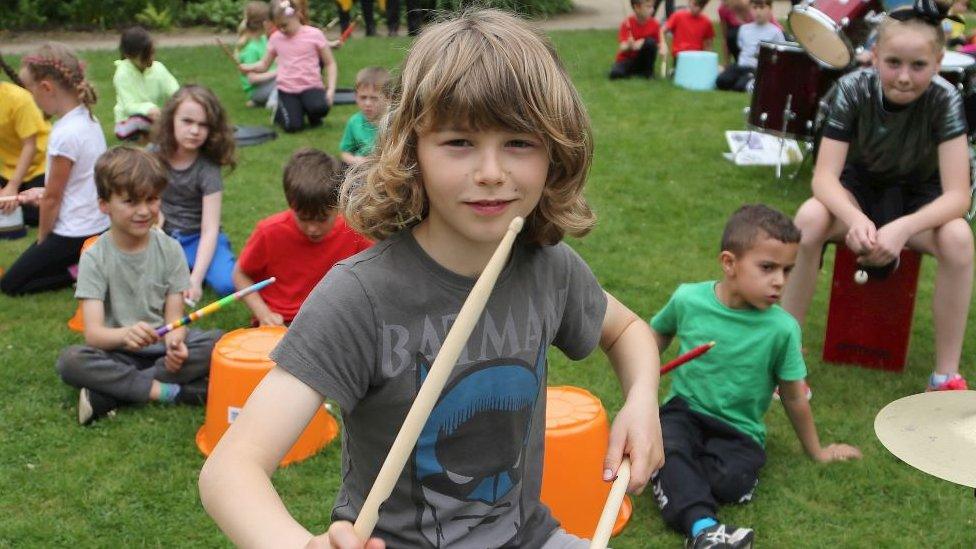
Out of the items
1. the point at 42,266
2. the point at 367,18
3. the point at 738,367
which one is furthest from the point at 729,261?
the point at 367,18

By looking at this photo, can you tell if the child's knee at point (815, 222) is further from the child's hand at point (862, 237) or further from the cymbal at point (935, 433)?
the cymbal at point (935, 433)

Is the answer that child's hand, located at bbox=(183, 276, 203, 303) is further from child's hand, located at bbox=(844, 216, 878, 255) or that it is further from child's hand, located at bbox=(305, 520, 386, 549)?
child's hand, located at bbox=(305, 520, 386, 549)

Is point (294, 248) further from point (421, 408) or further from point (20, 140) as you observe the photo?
point (421, 408)

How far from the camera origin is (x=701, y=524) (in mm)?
3291

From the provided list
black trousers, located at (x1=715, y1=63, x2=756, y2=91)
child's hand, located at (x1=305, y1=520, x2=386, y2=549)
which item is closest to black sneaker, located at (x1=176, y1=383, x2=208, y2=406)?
child's hand, located at (x1=305, y1=520, x2=386, y2=549)

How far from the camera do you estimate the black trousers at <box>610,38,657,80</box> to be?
11.0 meters

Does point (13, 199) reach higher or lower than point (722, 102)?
higher

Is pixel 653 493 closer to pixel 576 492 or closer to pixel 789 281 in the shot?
pixel 576 492

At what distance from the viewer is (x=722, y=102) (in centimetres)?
994

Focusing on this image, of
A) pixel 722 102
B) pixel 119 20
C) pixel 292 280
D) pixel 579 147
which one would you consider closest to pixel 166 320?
pixel 292 280

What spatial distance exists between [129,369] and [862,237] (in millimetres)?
2848

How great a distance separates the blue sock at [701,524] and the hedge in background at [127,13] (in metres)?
11.1

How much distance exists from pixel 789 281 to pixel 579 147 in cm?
296

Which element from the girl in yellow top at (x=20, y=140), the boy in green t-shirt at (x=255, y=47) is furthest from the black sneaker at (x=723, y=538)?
the boy in green t-shirt at (x=255, y=47)
